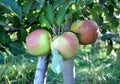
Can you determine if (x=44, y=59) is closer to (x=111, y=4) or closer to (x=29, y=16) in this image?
(x=29, y=16)

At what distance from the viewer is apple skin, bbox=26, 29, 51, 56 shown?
806 millimetres

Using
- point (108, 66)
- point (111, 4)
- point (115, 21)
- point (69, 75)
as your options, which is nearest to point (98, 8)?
point (111, 4)

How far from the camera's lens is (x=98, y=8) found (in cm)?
116

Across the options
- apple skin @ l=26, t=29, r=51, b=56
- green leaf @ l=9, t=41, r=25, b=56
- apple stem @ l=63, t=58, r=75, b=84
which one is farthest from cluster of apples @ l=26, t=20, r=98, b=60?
apple stem @ l=63, t=58, r=75, b=84

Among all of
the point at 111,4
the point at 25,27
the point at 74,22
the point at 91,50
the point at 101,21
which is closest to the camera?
the point at 74,22

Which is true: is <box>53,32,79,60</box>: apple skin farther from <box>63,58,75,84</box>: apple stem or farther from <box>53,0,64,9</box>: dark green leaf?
<box>63,58,75,84</box>: apple stem

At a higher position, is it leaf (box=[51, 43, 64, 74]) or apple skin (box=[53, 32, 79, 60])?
apple skin (box=[53, 32, 79, 60])

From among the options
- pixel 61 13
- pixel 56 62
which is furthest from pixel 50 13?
pixel 56 62

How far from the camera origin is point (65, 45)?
80cm

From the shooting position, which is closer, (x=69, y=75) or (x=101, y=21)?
(x=101, y=21)

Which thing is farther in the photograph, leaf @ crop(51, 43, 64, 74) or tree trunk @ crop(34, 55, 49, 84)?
tree trunk @ crop(34, 55, 49, 84)

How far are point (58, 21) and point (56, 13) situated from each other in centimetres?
4

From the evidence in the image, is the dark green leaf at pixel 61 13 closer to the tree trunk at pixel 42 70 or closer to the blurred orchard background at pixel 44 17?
the blurred orchard background at pixel 44 17

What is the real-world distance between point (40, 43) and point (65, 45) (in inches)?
2.4
